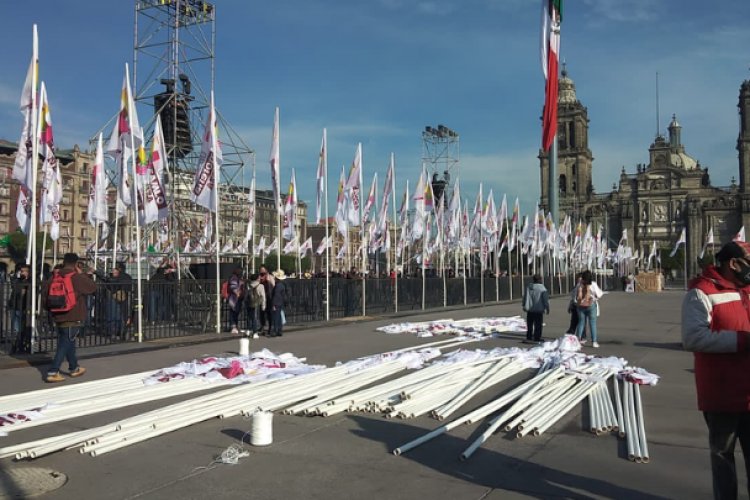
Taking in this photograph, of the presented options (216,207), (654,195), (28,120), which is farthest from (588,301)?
(654,195)

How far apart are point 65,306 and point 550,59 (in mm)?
14373

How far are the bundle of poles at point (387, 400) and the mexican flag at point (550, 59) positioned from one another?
9.30 meters

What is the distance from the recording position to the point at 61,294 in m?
10.0

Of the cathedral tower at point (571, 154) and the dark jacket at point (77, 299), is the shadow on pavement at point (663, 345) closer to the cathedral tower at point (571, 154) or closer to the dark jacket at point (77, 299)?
the dark jacket at point (77, 299)

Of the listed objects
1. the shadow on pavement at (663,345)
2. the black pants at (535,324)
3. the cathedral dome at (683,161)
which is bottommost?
the shadow on pavement at (663,345)

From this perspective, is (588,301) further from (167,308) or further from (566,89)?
(566,89)

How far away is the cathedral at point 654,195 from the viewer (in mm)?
104625

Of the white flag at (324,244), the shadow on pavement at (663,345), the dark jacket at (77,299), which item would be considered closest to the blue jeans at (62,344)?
the dark jacket at (77,299)

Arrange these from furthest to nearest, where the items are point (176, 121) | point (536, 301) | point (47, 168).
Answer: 1. point (176, 121)
2. point (47, 168)
3. point (536, 301)

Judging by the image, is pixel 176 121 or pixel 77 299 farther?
pixel 176 121

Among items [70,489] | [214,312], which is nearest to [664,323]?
[214,312]

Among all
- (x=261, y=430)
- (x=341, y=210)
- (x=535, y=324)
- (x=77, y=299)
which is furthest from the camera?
(x=341, y=210)

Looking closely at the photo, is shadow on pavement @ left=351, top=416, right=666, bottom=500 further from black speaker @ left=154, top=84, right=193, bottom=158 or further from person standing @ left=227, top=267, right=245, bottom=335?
black speaker @ left=154, top=84, right=193, bottom=158

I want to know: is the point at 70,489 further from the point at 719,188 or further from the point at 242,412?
the point at 719,188
